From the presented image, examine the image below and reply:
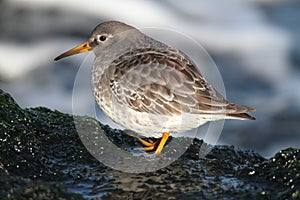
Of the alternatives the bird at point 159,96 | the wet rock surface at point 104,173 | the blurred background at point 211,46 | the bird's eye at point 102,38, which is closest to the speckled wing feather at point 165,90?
the bird at point 159,96

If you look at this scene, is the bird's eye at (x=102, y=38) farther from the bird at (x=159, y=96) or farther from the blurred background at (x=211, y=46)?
the blurred background at (x=211, y=46)

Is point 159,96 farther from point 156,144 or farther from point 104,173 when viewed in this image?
point 104,173

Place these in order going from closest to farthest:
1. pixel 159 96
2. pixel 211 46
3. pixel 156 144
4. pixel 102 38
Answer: pixel 159 96 < pixel 156 144 < pixel 102 38 < pixel 211 46

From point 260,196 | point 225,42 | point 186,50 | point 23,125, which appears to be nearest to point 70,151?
point 23,125

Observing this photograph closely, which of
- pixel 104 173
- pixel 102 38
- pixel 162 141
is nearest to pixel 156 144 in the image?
pixel 162 141

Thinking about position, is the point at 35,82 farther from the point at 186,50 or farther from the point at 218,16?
the point at 218,16

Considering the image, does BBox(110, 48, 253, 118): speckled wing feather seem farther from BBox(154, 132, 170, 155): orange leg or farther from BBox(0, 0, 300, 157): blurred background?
BBox(0, 0, 300, 157): blurred background

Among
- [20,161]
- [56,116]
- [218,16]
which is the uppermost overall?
[218,16]
